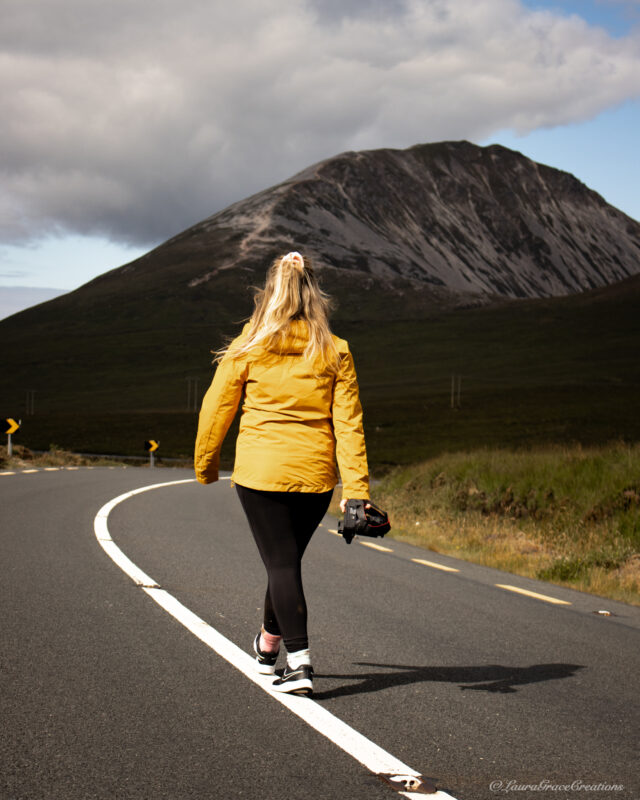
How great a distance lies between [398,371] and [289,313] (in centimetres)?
13184

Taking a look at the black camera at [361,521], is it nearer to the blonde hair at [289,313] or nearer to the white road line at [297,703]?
the blonde hair at [289,313]

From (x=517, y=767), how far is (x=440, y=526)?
11915mm

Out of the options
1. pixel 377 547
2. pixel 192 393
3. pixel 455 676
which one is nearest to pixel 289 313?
pixel 455 676

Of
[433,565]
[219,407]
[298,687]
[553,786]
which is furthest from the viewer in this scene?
[433,565]

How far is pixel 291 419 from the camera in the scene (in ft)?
15.8

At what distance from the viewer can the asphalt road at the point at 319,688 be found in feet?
12.2

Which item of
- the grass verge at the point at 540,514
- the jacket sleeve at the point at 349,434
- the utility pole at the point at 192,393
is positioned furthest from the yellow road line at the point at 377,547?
the utility pole at the point at 192,393

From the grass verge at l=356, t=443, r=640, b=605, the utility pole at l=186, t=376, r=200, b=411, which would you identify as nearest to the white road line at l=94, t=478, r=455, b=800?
the grass verge at l=356, t=443, r=640, b=605

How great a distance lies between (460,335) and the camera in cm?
16062

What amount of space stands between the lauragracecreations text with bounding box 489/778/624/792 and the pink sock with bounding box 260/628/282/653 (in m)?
1.72

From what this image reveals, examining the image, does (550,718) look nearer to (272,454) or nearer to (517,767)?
(517,767)

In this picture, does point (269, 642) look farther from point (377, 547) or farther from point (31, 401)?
point (31, 401)

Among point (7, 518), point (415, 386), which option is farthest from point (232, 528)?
point (415, 386)

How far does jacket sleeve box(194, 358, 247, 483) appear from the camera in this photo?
4820 millimetres
